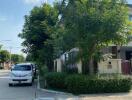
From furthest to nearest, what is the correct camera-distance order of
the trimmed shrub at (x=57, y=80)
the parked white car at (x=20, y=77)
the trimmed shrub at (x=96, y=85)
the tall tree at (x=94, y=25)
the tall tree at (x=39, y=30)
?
1. the tall tree at (x=39, y=30)
2. the parked white car at (x=20, y=77)
3. the trimmed shrub at (x=57, y=80)
4. the tall tree at (x=94, y=25)
5. the trimmed shrub at (x=96, y=85)

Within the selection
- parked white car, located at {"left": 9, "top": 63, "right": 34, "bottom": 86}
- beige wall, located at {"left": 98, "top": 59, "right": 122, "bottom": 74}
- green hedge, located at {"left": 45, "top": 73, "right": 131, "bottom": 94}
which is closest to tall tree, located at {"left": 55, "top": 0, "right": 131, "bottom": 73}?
beige wall, located at {"left": 98, "top": 59, "right": 122, "bottom": 74}

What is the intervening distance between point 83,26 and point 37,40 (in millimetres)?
11910

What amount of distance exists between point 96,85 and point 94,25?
3317mm

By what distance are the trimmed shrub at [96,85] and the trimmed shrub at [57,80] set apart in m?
2.35

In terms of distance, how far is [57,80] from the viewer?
64.3ft

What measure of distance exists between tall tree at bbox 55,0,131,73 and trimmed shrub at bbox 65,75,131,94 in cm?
183

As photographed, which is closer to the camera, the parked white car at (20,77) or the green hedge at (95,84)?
the green hedge at (95,84)

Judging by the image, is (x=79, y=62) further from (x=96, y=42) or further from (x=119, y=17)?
(x=119, y=17)

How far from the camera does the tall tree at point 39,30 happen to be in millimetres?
27453

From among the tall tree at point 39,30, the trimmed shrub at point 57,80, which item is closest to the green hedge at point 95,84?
the trimmed shrub at point 57,80

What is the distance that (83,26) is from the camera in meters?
17.0

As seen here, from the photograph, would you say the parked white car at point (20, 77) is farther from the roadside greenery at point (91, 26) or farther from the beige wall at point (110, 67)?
the beige wall at point (110, 67)

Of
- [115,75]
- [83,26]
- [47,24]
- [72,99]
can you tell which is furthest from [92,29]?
[47,24]

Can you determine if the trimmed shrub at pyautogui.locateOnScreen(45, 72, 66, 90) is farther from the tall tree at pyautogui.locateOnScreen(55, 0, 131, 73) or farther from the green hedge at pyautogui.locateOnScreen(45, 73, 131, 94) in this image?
the green hedge at pyautogui.locateOnScreen(45, 73, 131, 94)
